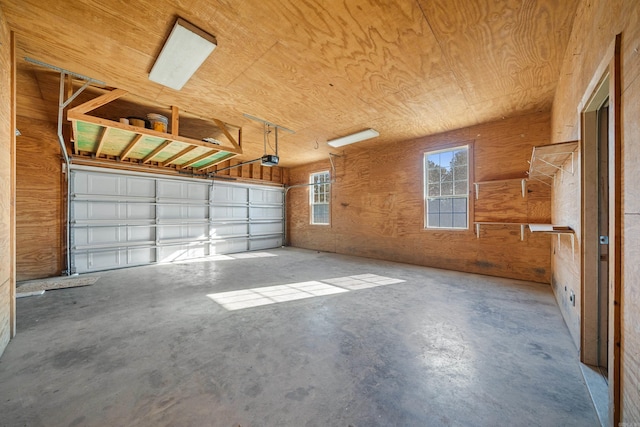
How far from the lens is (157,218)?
238 inches

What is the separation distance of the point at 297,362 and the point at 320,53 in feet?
9.79

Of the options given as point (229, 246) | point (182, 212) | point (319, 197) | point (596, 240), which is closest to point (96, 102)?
point (182, 212)

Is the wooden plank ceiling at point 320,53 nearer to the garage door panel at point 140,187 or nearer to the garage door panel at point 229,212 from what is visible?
the garage door panel at point 140,187

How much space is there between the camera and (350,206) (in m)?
6.81

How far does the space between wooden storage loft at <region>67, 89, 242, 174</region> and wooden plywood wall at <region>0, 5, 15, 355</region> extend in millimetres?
911

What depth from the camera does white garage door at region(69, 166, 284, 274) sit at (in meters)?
5.03

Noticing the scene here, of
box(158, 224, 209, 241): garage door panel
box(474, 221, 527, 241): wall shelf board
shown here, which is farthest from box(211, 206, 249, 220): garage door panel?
box(474, 221, 527, 241): wall shelf board

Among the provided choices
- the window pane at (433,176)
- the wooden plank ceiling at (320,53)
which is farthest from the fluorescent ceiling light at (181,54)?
the window pane at (433,176)

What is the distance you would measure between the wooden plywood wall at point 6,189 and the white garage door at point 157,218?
11.2 feet

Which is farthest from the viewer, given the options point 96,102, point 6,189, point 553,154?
point 96,102

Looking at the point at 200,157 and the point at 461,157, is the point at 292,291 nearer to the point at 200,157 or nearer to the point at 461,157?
the point at 200,157

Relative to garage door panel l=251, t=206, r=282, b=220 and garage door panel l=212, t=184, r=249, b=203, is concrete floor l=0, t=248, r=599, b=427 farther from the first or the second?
garage door panel l=251, t=206, r=282, b=220

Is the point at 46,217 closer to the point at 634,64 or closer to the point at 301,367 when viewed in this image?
the point at 301,367

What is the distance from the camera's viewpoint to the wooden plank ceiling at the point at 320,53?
78.5 inches
